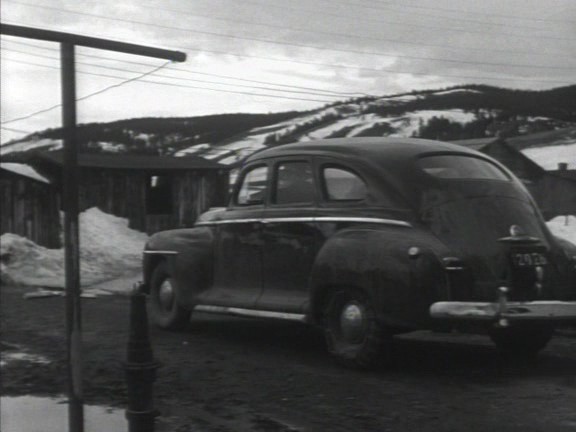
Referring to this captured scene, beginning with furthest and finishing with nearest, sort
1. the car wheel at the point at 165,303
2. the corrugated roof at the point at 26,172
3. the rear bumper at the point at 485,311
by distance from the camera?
the corrugated roof at the point at 26,172 → the car wheel at the point at 165,303 → the rear bumper at the point at 485,311

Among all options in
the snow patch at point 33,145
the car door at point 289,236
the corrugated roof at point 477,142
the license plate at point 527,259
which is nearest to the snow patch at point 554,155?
the corrugated roof at point 477,142

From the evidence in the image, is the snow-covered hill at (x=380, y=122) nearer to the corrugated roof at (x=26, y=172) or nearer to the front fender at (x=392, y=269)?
the front fender at (x=392, y=269)

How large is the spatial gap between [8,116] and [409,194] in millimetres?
3576

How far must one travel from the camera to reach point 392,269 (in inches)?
254

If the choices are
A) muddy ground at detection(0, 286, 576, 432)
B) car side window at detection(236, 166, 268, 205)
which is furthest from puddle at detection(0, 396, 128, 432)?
car side window at detection(236, 166, 268, 205)

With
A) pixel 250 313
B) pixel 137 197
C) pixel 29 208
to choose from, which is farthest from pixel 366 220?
pixel 137 197

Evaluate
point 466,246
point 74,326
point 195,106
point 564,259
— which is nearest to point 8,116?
point 195,106

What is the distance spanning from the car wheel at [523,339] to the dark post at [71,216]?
3.47 meters

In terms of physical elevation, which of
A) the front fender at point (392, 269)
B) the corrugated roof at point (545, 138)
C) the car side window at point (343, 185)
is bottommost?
the front fender at point (392, 269)

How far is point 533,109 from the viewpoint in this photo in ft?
23.8

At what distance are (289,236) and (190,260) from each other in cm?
140

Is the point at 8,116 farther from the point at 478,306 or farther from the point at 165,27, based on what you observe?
the point at 478,306

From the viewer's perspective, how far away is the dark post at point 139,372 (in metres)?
4.74

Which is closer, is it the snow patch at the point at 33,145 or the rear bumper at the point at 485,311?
the rear bumper at the point at 485,311
